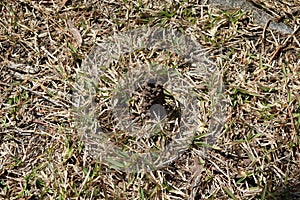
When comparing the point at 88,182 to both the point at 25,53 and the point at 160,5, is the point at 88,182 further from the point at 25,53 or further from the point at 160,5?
the point at 160,5

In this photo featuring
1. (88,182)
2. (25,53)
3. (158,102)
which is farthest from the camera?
(25,53)

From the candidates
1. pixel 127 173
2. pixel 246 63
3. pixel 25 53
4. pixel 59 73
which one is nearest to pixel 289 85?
pixel 246 63

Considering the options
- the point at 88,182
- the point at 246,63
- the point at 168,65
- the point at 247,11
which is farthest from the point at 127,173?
the point at 247,11

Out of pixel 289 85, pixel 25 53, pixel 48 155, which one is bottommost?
pixel 48 155

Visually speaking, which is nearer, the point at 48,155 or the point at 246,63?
the point at 48,155

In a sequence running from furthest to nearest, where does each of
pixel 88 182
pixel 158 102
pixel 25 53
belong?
pixel 25 53 < pixel 158 102 < pixel 88 182

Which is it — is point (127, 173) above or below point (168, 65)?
below

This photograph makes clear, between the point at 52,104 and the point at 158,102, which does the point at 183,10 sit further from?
the point at 52,104
